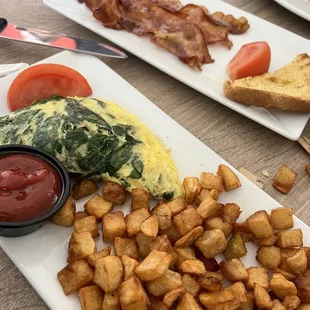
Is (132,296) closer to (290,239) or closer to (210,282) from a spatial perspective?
(210,282)

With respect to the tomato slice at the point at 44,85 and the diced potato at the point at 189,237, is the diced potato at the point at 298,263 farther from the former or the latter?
the tomato slice at the point at 44,85

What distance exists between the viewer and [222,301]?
1.56m

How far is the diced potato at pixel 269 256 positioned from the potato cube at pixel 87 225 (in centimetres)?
58

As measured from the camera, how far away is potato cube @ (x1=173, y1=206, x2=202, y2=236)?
1.77 meters

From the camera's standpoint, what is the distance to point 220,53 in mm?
2793

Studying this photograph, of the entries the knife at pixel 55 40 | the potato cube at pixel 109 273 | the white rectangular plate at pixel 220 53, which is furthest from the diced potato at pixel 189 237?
the knife at pixel 55 40

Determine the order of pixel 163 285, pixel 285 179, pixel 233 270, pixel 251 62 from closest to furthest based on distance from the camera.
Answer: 1. pixel 163 285
2. pixel 233 270
3. pixel 285 179
4. pixel 251 62

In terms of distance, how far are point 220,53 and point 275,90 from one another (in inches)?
18.7

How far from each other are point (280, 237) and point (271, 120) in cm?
72

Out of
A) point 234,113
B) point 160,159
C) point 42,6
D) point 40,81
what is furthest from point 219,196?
point 42,6

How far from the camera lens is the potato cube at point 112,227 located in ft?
5.71

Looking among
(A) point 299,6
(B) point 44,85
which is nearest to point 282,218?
(B) point 44,85

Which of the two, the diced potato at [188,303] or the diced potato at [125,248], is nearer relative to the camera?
the diced potato at [188,303]

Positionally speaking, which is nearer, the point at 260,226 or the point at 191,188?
the point at 260,226
